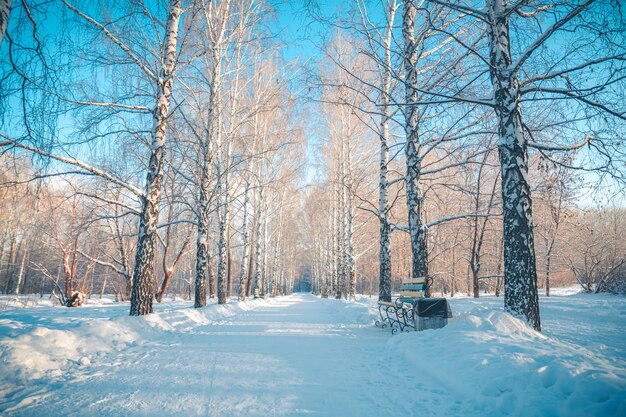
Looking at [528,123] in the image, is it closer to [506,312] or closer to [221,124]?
[506,312]

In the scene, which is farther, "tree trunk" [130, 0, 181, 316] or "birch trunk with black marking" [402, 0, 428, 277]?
"birch trunk with black marking" [402, 0, 428, 277]

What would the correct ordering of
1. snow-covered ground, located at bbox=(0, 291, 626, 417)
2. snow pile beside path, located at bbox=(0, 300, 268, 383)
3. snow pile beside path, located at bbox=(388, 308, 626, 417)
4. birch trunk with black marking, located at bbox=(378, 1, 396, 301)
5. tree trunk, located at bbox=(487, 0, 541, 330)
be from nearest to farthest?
snow pile beside path, located at bbox=(388, 308, 626, 417)
snow-covered ground, located at bbox=(0, 291, 626, 417)
snow pile beside path, located at bbox=(0, 300, 268, 383)
tree trunk, located at bbox=(487, 0, 541, 330)
birch trunk with black marking, located at bbox=(378, 1, 396, 301)

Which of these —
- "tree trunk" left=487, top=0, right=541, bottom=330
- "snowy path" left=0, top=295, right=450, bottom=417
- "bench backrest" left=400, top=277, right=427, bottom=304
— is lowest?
"snowy path" left=0, top=295, right=450, bottom=417

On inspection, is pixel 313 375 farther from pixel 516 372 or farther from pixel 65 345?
pixel 65 345

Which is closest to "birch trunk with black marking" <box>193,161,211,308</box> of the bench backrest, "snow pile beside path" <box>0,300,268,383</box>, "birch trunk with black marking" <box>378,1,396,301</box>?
"snow pile beside path" <box>0,300,268,383</box>

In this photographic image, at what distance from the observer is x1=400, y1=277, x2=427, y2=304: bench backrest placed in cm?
584

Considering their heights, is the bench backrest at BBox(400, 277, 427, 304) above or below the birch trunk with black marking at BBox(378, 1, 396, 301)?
below

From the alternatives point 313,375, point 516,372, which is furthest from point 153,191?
point 516,372

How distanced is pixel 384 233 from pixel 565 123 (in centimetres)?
532

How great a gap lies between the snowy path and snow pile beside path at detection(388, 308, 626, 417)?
32 cm

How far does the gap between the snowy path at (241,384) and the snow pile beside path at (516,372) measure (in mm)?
320

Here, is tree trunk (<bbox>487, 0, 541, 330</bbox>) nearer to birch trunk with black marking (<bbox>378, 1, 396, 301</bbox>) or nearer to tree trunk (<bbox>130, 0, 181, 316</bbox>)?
birch trunk with black marking (<bbox>378, 1, 396, 301</bbox>)

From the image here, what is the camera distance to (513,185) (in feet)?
13.8

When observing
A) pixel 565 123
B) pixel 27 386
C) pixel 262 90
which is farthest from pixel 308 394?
pixel 262 90
